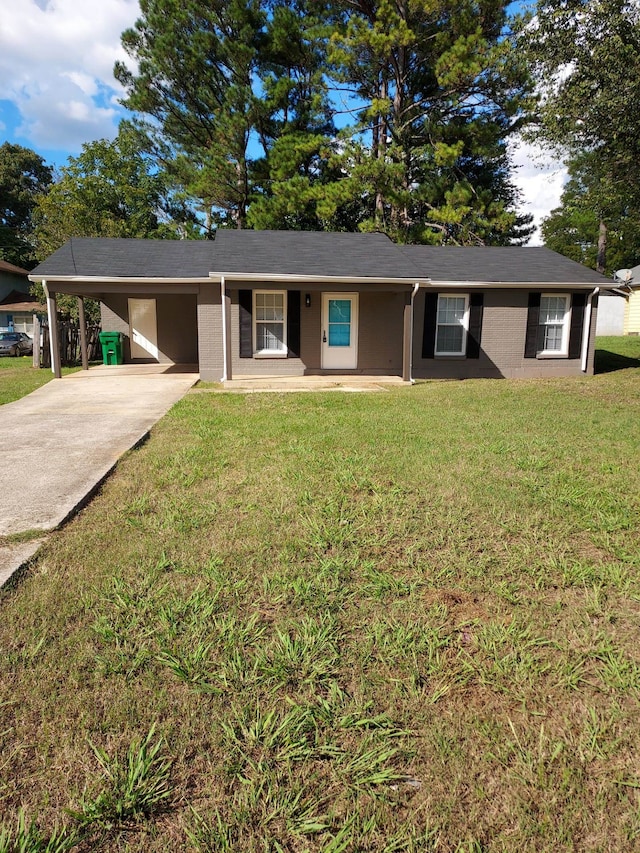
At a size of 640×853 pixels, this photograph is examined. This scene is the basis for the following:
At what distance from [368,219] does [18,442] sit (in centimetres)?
1802

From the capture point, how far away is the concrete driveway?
3840mm

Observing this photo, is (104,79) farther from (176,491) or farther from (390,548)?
(390,548)

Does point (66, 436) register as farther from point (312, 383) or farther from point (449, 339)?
point (449, 339)

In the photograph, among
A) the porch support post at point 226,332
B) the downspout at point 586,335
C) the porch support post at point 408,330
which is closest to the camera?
the porch support post at point 226,332

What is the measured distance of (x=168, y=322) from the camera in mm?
15258

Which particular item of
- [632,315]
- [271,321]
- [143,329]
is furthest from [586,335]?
[632,315]

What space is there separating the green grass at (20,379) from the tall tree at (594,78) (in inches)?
500

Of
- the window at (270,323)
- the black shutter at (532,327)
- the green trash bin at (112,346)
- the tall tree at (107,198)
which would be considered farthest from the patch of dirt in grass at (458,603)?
the tall tree at (107,198)

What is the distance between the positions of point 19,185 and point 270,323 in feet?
156

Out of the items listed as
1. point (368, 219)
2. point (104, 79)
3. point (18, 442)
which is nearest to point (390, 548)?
point (18, 442)

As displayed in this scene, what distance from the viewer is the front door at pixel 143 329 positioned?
49.5ft

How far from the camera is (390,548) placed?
331 centimetres

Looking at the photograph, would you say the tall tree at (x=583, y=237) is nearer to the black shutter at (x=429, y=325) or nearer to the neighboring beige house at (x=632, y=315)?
the neighboring beige house at (x=632, y=315)

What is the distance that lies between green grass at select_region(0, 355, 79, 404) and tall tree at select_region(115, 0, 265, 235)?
1055 cm
